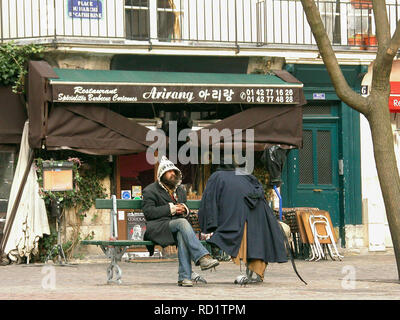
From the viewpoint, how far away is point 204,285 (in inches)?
545

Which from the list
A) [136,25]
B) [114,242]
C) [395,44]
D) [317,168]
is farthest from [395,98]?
[114,242]

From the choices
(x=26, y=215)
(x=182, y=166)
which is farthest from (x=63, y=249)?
(x=182, y=166)

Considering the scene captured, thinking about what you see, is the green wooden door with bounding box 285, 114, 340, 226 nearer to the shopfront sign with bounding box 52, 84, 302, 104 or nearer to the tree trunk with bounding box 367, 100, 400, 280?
the shopfront sign with bounding box 52, 84, 302, 104

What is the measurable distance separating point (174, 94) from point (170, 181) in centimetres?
578

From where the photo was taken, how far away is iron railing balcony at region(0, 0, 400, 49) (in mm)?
20141

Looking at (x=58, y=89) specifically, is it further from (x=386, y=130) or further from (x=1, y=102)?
(x=386, y=130)

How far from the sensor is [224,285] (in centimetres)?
1395

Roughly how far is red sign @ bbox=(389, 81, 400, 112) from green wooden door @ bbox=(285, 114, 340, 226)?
3.77 feet

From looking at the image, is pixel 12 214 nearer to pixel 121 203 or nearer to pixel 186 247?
pixel 121 203

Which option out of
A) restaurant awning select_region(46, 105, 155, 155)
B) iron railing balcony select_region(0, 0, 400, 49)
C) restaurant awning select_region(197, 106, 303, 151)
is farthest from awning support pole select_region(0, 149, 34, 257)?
restaurant awning select_region(197, 106, 303, 151)

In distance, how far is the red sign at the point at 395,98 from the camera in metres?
21.9

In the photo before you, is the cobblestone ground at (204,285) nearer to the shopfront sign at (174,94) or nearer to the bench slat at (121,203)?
the bench slat at (121,203)

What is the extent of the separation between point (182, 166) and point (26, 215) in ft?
10.3

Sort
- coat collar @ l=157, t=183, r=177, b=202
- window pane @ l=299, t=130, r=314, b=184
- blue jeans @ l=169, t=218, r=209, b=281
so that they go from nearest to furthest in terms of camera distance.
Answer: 1. blue jeans @ l=169, t=218, r=209, b=281
2. coat collar @ l=157, t=183, r=177, b=202
3. window pane @ l=299, t=130, r=314, b=184
